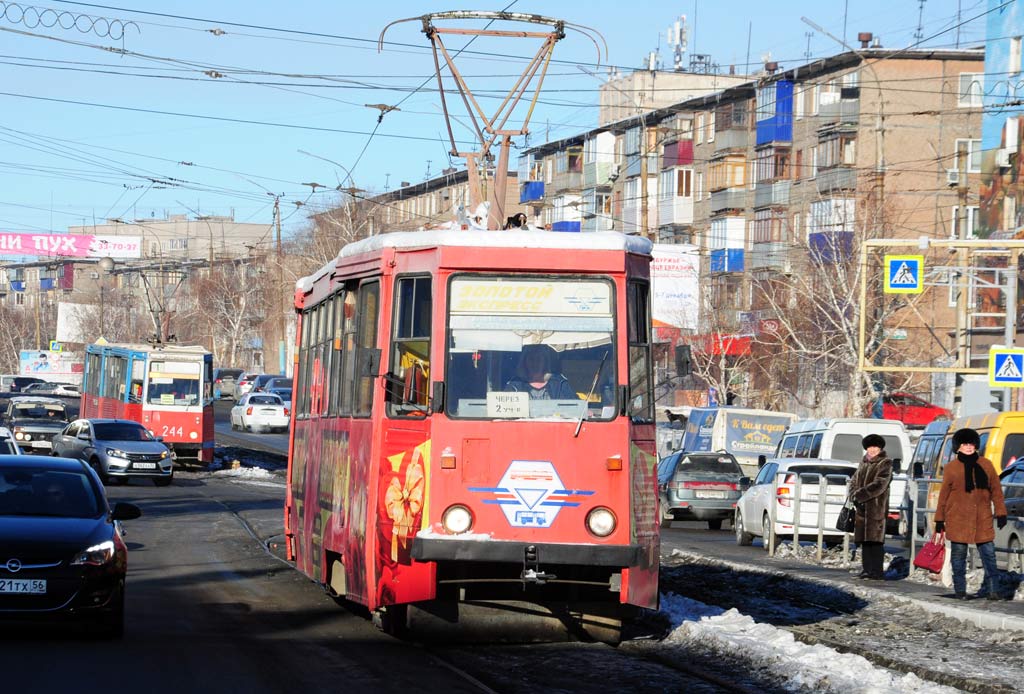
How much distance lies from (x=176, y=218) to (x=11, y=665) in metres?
169

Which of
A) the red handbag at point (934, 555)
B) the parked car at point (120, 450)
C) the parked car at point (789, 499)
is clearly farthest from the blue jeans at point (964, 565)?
the parked car at point (120, 450)

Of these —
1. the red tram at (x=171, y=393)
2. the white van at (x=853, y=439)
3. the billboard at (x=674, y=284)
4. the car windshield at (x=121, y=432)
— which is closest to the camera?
the white van at (x=853, y=439)

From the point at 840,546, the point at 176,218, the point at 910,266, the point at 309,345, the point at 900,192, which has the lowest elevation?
the point at 840,546

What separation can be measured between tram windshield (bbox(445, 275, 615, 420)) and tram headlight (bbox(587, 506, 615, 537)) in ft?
2.21

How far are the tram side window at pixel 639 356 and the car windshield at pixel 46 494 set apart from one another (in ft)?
14.3

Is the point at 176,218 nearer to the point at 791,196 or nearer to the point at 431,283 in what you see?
the point at 791,196

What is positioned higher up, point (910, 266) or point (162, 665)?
point (910, 266)

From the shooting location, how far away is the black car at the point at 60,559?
1152 cm

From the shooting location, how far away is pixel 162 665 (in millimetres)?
10672

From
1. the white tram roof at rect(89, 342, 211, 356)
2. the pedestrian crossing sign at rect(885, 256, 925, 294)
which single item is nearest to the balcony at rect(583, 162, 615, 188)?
the white tram roof at rect(89, 342, 211, 356)

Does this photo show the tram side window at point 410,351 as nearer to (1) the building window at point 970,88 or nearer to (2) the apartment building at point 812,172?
(2) the apartment building at point 812,172

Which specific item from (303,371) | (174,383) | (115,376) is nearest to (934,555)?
(303,371)

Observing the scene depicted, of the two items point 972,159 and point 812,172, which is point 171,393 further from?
point 972,159

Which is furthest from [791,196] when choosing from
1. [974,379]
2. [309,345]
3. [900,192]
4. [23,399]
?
[309,345]
